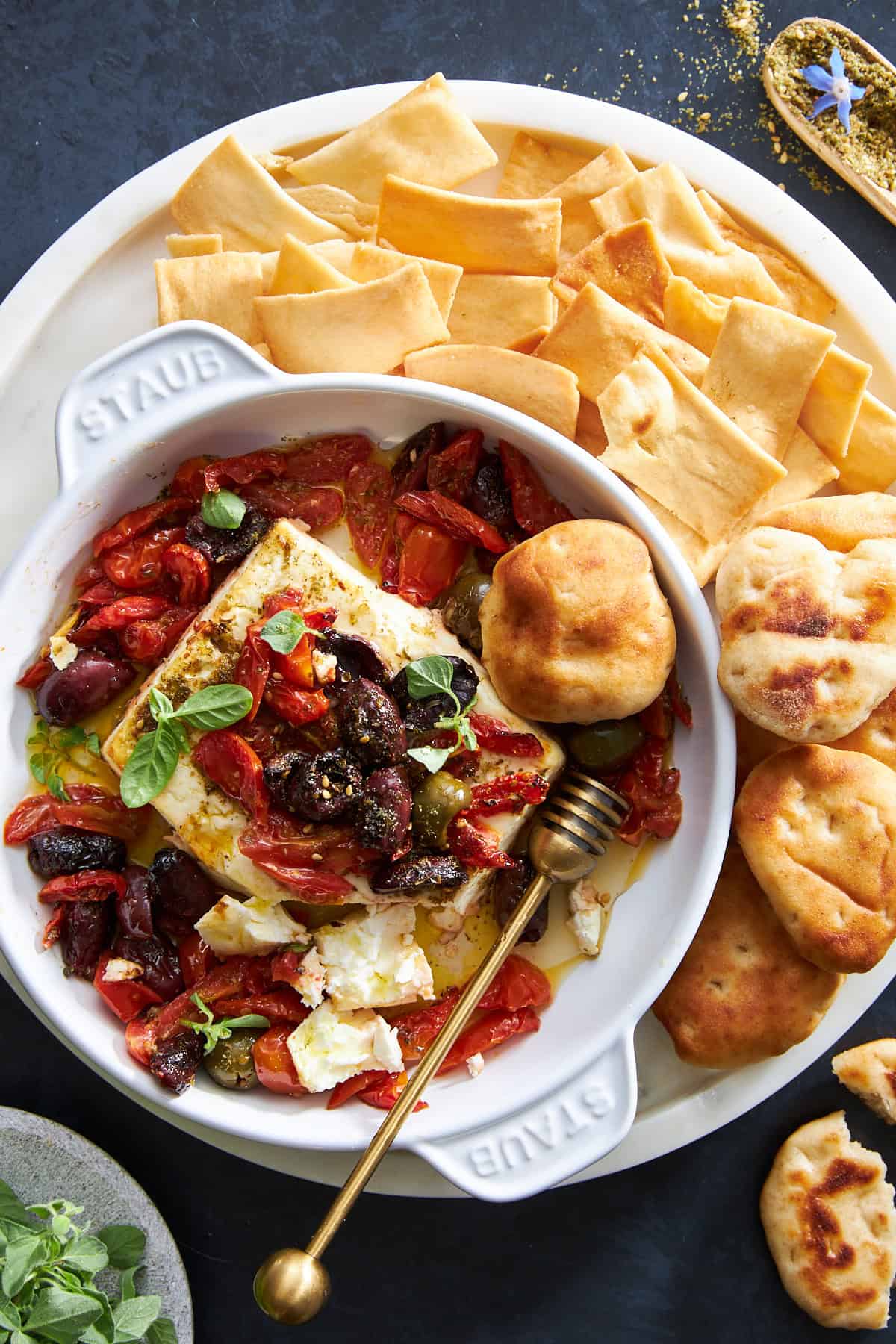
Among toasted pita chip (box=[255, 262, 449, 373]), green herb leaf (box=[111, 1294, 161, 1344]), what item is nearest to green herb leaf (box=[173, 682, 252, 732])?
toasted pita chip (box=[255, 262, 449, 373])

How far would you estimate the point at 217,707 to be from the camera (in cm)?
334

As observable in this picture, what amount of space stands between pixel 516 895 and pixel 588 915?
26cm

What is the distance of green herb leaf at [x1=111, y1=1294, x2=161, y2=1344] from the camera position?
11.7ft

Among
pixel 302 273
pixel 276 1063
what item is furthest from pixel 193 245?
pixel 276 1063

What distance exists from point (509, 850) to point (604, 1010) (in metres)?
0.59

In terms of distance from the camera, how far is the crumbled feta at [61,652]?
352 cm

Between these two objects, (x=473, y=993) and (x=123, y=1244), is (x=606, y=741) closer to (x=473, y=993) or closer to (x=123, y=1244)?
(x=473, y=993)

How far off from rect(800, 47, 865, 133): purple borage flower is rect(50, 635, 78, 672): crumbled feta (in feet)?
10.6

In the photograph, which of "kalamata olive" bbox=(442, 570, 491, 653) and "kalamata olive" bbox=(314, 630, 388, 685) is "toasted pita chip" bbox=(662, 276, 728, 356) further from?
"kalamata olive" bbox=(314, 630, 388, 685)

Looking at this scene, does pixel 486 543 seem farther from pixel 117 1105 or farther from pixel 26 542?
pixel 117 1105

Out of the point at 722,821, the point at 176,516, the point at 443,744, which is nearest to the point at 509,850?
the point at 443,744

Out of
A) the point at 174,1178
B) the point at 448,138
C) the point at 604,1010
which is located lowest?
the point at 174,1178

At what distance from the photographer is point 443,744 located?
3379 millimetres

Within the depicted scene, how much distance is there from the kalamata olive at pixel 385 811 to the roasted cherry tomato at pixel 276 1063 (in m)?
0.77
